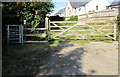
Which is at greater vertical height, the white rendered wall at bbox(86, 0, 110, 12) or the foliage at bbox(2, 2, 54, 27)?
the white rendered wall at bbox(86, 0, 110, 12)

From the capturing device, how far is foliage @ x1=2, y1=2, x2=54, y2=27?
859 centimetres

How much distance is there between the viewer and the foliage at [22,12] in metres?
A: 8.59

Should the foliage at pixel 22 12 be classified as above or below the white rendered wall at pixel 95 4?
below

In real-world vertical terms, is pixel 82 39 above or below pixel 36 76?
above

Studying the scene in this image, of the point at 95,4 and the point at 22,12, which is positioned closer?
the point at 22,12

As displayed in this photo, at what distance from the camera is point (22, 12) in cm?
989

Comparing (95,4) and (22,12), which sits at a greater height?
(95,4)

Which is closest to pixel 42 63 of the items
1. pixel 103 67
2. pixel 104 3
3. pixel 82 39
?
pixel 103 67

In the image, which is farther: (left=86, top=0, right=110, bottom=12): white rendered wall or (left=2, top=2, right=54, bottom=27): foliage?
(left=86, top=0, right=110, bottom=12): white rendered wall

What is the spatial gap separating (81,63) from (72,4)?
39.1m

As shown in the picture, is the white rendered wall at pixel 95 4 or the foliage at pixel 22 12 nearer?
the foliage at pixel 22 12

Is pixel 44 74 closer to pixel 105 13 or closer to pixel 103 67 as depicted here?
pixel 103 67

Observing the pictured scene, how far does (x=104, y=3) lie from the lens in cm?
3619

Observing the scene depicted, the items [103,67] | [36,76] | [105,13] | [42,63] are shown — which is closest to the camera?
[36,76]
